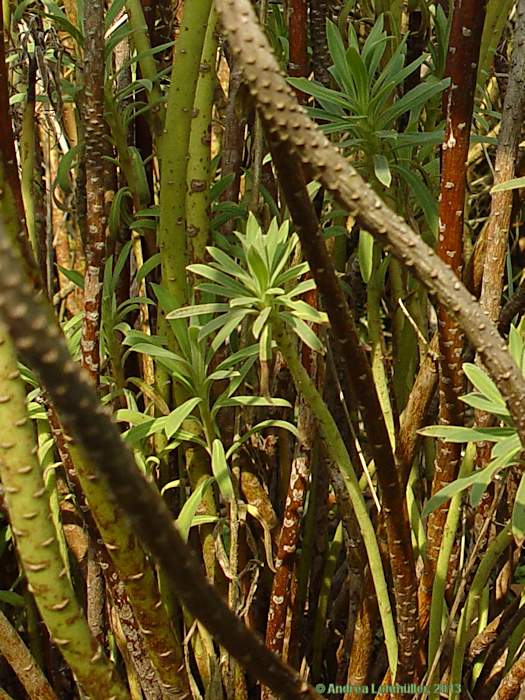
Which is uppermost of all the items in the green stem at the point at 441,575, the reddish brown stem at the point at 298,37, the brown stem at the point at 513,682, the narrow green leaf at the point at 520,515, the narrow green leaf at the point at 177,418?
the reddish brown stem at the point at 298,37

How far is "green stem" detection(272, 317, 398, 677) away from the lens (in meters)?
0.74

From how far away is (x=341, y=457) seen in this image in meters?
0.79

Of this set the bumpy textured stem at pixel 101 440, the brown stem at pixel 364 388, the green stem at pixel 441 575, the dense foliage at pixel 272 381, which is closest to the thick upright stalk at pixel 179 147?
the dense foliage at pixel 272 381

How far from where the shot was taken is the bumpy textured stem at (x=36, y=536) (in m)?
0.50

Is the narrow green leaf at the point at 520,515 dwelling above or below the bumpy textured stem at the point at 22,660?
above

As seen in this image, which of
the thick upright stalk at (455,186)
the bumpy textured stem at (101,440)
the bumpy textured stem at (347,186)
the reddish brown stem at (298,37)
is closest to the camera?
the bumpy textured stem at (101,440)

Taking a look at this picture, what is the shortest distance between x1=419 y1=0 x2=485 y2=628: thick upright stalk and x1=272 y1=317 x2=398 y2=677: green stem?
0.09 m

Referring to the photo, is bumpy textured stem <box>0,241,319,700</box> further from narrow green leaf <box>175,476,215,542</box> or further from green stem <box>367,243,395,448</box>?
green stem <box>367,243,395,448</box>

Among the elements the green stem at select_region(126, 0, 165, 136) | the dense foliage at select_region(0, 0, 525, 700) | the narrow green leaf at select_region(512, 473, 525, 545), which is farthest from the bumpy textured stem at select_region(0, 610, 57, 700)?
the green stem at select_region(126, 0, 165, 136)

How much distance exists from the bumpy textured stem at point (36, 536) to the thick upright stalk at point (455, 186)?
368mm

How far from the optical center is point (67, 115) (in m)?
1.15

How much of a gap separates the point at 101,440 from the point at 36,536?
0.74ft

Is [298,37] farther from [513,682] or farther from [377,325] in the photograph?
[513,682]

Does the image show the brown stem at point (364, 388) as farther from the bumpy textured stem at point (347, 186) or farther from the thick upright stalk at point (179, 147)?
the thick upright stalk at point (179, 147)
